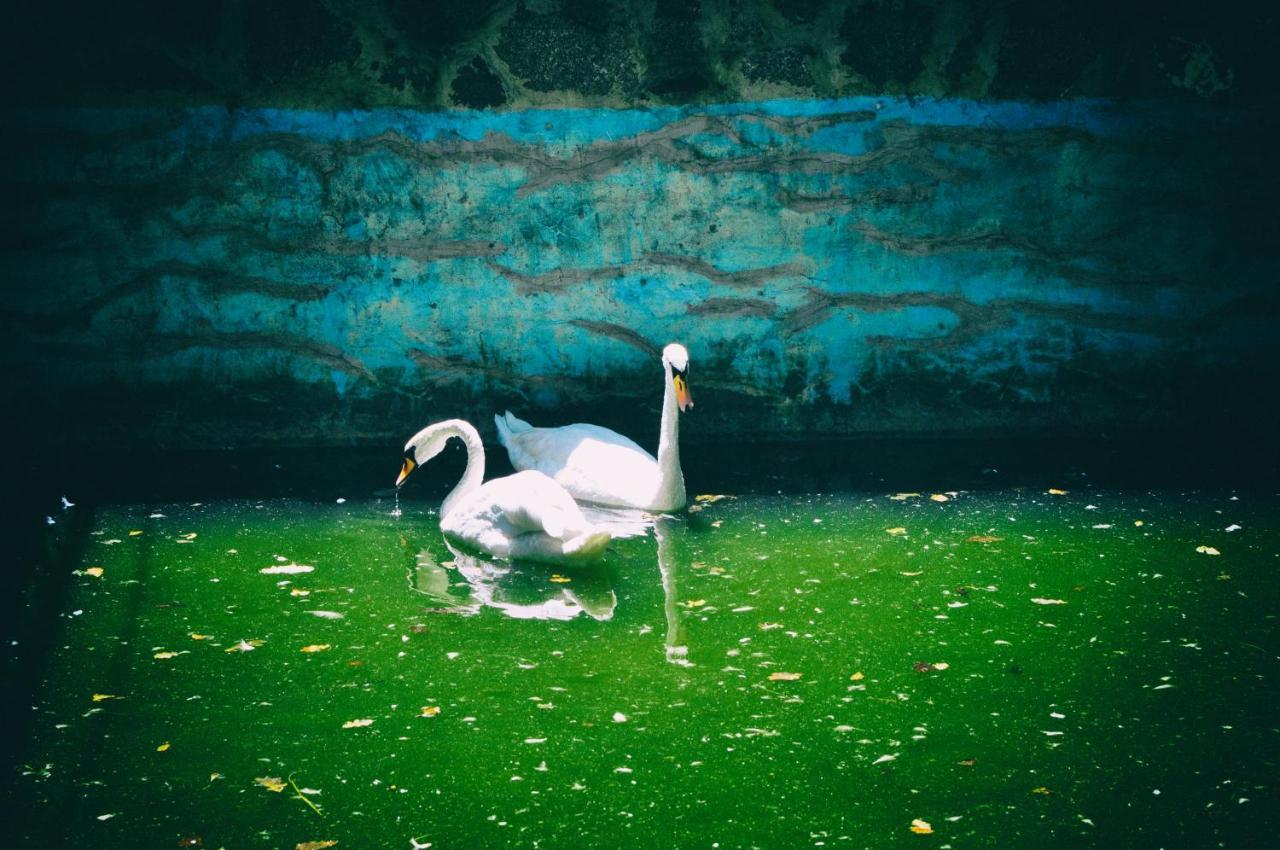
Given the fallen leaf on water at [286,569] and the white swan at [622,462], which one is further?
the white swan at [622,462]

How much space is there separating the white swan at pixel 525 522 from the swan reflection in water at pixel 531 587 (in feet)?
0.23

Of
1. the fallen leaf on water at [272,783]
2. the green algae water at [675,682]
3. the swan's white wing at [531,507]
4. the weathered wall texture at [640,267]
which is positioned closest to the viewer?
the green algae water at [675,682]

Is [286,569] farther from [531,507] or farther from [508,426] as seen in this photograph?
[508,426]

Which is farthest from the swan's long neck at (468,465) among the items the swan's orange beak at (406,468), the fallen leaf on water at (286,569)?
the fallen leaf on water at (286,569)

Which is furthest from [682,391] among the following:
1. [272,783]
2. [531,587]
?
[272,783]

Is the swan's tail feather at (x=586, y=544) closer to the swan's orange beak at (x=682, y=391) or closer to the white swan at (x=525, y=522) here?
the white swan at (x=525, y=522)

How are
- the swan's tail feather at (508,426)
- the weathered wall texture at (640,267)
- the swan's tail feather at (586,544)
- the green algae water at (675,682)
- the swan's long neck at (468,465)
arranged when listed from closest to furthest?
the green algae water at (675,682), the swan's tail feather at (586,544), the swan's long neck at (468,465), the swan's tail feather at (508,426), the weathered wall texture at (640,267)

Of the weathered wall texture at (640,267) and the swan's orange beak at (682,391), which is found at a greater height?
the weathered wall texture at (640,267)

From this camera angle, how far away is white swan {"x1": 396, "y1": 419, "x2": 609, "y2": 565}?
5516 mm

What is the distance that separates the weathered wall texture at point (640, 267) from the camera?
24.2ft

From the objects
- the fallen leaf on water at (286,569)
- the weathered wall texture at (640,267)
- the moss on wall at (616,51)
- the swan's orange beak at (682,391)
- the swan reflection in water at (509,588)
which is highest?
the moss on wall at (616,51)

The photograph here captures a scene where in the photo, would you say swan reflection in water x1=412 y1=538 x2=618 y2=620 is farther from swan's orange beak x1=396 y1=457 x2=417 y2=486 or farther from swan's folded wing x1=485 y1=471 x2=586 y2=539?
swan's orange beak x1=396 y1=457 x2=417 y2=486

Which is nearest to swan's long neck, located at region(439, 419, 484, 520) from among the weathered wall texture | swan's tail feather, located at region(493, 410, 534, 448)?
swan's tail feather, located at region(493, 410, 534, 448)

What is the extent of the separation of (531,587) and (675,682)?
120 centimetres
